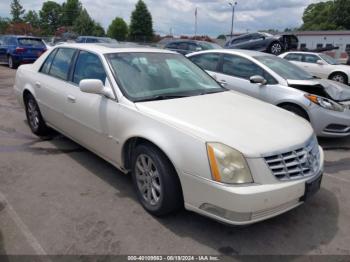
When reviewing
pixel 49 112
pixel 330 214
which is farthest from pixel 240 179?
pixel 49 112

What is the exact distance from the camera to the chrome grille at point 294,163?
267 centimetres

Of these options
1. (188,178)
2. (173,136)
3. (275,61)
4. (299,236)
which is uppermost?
(275,61)

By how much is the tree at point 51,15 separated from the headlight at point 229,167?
323 ft

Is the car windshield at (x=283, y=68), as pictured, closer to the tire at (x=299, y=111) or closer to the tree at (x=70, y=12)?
the tire at (x=299, y=111)

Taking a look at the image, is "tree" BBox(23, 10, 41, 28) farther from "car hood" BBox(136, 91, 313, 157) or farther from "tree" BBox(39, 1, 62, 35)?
"car hood" BBox(136, 91, 313, 157)

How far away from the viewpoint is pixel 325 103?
548 centimetres

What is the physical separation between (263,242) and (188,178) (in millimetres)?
876

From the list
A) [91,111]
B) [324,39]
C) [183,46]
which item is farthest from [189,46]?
[324,39]

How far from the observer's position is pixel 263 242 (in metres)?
2.87

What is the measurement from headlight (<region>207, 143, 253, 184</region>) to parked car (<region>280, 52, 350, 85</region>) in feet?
39.0

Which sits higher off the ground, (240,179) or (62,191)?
(240,179)

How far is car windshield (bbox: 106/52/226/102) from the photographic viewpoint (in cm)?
356

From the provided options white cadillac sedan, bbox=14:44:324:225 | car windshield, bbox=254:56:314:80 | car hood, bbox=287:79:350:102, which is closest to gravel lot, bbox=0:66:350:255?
white cadillac sedan, bbox=14:44:324:225

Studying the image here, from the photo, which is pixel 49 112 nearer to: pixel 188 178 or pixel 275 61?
pixel 188 178
